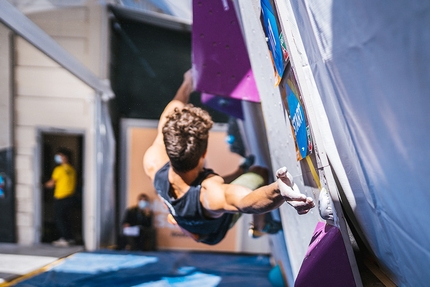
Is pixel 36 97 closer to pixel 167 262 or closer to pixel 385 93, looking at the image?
pixel 167 262

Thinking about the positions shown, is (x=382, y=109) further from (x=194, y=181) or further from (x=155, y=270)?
(x=155, y=270)

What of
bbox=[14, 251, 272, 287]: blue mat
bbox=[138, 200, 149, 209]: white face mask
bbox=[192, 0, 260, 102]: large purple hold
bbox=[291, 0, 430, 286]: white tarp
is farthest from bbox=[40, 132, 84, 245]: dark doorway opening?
bbox=[291, 0, 430, 286]: white tarp

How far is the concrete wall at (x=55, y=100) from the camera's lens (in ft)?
7.72

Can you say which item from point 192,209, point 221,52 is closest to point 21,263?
point 192,209

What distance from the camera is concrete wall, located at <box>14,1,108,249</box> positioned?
2354 millimetres

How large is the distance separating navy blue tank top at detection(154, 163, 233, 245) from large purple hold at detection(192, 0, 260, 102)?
1.52ft

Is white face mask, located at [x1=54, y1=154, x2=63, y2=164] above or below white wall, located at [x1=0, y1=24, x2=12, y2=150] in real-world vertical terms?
below

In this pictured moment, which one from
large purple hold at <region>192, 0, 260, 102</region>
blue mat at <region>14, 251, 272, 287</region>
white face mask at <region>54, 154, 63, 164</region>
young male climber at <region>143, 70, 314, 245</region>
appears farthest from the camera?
white face mask at <region>54, 154, 63, 164</region>

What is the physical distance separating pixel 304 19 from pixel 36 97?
2350 mm

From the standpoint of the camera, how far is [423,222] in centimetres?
59

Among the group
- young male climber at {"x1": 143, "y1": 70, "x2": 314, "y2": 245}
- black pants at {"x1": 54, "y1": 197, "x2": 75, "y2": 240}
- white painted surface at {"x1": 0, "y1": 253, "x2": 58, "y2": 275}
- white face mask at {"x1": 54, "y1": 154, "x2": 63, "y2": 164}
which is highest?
white face mask at {"x1": 54, "y1": 154, "x2": 63, "y2": 164}

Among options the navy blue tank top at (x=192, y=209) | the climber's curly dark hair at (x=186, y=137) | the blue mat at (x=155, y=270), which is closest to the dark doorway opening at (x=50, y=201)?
the blue mat at (x=155, y=270)

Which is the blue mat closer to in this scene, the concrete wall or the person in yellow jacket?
the person in yellow jacket

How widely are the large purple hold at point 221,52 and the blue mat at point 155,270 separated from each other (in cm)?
120
